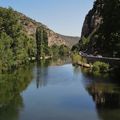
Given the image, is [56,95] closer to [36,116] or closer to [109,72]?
[36,116]

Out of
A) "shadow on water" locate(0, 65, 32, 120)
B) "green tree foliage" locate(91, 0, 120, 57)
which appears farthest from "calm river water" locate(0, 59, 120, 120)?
"green tree foliage" locate(91, 0, 120, 57)

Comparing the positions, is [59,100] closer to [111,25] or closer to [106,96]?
[106,96]

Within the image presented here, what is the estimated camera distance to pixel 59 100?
47.8m

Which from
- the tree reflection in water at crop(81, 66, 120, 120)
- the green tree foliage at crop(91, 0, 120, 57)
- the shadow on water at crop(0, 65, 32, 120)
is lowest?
the shadow on water at crop(0, 65, 32, 120)

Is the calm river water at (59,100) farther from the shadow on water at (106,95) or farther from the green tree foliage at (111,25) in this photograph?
the green tree foliage at (111,25)

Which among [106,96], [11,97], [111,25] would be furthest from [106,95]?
[111,25]

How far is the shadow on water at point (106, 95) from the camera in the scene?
39.8 meters

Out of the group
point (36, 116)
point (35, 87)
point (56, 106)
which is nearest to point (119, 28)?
point (35, 87)

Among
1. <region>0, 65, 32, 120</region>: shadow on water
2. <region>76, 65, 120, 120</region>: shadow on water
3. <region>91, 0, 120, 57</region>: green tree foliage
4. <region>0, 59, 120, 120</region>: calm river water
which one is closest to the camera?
<region>0, 59, 120, 120</region>: calm river water

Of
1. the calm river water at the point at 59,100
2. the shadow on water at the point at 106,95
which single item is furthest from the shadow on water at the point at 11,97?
the shadow on water at the point at 106,95

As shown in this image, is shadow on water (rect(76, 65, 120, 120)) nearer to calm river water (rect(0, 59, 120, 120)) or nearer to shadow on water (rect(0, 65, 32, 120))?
calm river water (rect(0, 59, 120, 120))

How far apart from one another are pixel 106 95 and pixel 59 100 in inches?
251

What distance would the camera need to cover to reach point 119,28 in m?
65.6

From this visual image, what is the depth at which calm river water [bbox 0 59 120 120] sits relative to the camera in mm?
39062
